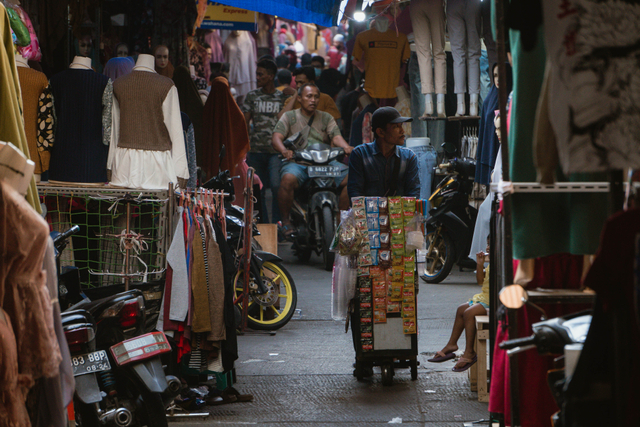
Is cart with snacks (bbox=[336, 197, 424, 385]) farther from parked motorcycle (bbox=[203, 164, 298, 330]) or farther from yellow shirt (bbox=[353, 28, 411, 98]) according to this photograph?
yellow shirt (bbox=[353, 28, 411, 98])

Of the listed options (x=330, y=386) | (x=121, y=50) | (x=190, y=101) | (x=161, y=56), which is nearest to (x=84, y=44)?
(x=161, y=56)

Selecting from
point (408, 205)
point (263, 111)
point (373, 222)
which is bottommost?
point (373, 222)

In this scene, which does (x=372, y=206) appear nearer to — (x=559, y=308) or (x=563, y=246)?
(x=559, y=308)

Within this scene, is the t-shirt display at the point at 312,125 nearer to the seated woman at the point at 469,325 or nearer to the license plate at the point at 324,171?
the license plate at the point at 324,171

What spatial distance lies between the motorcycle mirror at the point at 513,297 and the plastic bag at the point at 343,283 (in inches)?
122

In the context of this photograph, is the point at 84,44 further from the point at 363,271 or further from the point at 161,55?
the point at 363,271

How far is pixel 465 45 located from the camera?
1045 centimetres

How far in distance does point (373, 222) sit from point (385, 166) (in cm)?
66

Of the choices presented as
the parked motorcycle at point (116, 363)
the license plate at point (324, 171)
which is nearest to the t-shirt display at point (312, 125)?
the license plate at point (324, 171)

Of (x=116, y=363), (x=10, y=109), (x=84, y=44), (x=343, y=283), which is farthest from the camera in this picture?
(x=84, y=44)

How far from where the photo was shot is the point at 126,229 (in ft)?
18.0

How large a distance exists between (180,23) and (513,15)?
23.6 feet

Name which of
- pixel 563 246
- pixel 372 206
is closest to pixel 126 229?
pixel 372 206

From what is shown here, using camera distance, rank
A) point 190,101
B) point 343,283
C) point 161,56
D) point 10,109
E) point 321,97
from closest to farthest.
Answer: point 10,109
point 343,283
point 161,56
point 190,101
point 321,97
